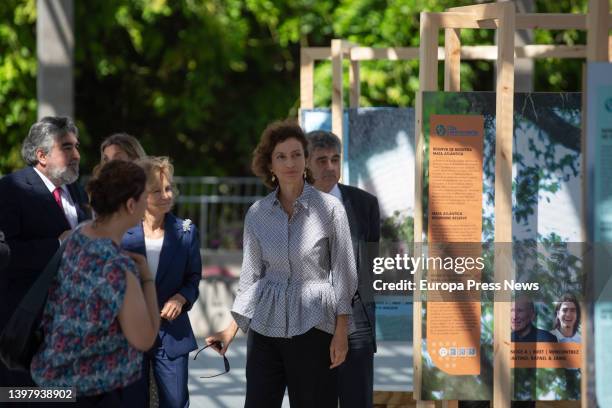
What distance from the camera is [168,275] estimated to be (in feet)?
18.6

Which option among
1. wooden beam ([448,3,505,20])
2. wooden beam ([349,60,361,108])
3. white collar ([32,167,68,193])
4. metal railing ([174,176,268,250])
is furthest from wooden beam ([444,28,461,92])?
metal railing ([174,176,268,250])

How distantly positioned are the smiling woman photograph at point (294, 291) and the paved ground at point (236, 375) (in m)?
2.78

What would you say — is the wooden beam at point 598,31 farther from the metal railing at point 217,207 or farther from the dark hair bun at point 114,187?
the metal railing at point 217,207

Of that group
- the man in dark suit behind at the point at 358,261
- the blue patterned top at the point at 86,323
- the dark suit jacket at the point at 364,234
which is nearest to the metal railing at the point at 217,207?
the man in dark suit behind at the point at 358,261

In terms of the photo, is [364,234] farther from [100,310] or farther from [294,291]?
[100,310]

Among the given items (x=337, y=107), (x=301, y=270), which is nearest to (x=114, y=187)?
(x=301, y=270)

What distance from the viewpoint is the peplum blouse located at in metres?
5.01

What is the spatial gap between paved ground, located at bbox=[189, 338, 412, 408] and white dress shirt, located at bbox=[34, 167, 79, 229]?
2.17 m

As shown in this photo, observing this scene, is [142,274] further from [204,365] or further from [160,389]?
[204,365]

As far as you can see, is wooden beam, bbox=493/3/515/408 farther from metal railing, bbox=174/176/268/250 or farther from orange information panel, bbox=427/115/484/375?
metal railing, bbox=174/176/268/250

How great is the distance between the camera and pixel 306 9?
57.4 feet

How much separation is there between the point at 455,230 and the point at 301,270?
112 cm

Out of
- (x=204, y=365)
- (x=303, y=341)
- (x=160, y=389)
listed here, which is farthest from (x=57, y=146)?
(x=204, y=365)

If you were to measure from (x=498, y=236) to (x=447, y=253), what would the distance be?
0.86 ft
